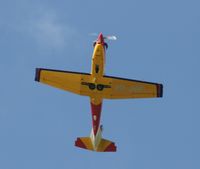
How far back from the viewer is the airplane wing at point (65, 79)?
→ 80.2m

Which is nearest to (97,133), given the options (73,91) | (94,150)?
(94,150)

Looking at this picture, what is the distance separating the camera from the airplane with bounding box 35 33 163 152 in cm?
7906

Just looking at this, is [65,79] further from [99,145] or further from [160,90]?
[160,90]

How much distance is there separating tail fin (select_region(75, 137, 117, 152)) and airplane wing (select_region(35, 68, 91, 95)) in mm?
8994

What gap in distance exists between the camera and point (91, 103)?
8250cm

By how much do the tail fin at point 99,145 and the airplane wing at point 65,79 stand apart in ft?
29.5

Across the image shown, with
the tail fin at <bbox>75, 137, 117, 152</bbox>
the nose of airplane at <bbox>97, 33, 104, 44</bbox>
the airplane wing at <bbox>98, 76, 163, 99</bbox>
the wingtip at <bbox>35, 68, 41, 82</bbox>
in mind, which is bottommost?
the tail fin at <bbox>75, 137, 117, 152</bbox>

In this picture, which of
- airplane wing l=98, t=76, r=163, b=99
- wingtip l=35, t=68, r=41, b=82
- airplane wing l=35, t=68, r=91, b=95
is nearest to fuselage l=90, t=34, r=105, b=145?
airplane wing l=98, t=76, r=163, b=99

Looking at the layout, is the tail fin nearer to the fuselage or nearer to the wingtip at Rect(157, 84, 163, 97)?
the fuselage

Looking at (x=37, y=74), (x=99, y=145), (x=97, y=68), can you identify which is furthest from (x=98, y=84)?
(x=99, y=145)

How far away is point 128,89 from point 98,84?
13.2 feet

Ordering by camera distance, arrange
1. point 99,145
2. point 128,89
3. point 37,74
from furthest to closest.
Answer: point 99,145 < point 37,74 < point 128,89

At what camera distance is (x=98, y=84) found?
7956cm

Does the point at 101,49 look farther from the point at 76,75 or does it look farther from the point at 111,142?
the point at 111,142
